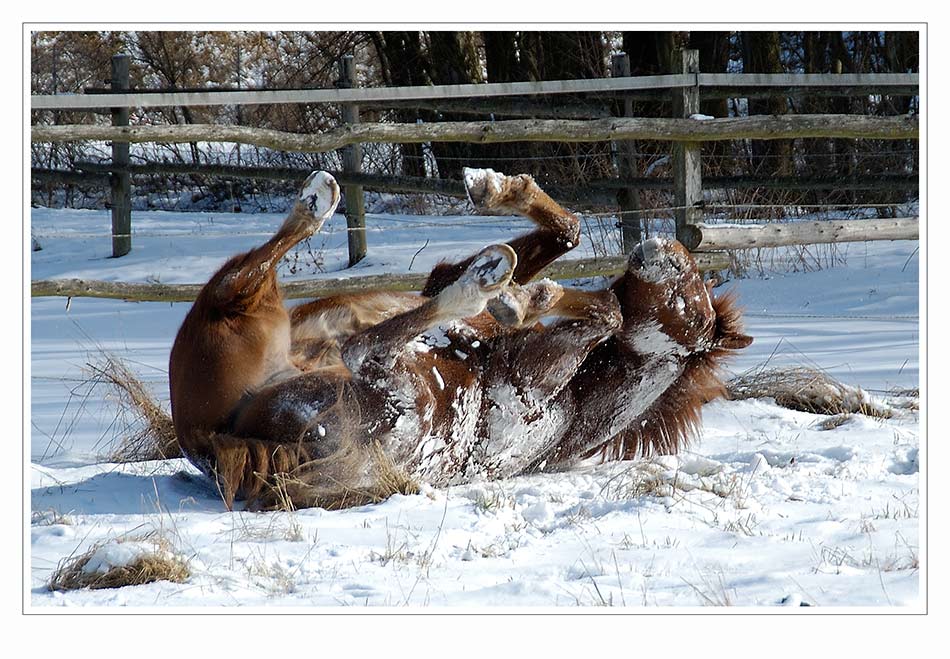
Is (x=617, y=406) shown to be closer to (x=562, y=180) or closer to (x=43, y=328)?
(x=43, y=328)

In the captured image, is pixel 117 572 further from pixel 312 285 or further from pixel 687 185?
pixel 687 185

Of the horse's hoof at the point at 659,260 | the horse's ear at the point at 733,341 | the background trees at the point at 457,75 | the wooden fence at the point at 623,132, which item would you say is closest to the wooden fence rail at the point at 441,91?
the wooden fence at the point at 623,132

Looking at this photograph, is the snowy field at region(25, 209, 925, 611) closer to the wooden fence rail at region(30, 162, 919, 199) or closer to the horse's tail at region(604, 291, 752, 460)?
the horse's tail at region(604, 291, 752, 460)

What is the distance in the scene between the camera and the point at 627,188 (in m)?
7.76

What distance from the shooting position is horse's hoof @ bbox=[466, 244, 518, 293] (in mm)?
2854

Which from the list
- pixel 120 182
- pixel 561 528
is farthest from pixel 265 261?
pixel 120 182

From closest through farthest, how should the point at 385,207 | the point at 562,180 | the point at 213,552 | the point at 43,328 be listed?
the point at 213,552
the point at 43,328
the point at 562,180
the point at 385,207

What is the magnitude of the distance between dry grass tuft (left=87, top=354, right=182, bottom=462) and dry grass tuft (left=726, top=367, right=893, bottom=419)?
2404 mm

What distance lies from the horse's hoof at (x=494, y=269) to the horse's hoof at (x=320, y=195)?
540mm

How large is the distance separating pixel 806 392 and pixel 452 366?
6.50 ft

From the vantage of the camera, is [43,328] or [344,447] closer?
[344,447]
